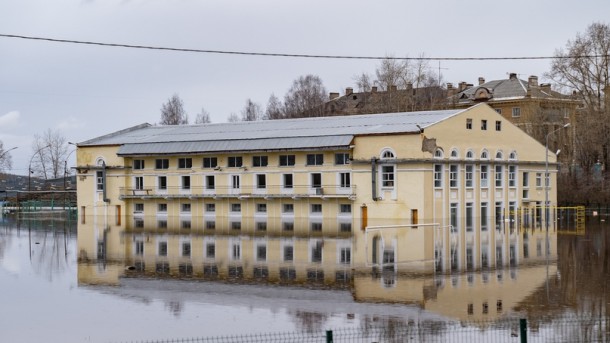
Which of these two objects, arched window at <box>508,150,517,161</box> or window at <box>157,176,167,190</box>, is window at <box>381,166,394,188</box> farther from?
window at <box>157,176,167,190</box>

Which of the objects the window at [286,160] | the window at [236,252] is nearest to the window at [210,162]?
the window at [286,160]

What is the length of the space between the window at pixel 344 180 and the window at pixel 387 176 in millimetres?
2661

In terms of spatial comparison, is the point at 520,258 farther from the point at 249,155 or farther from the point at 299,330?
the point at 249,155

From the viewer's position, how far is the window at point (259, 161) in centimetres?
6706

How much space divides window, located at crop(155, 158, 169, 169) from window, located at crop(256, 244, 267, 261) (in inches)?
1233

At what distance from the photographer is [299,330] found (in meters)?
19.6

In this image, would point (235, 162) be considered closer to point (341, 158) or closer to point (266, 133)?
point (266, 133)

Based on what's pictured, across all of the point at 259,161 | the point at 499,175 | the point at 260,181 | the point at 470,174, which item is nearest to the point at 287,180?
the point at 260,181

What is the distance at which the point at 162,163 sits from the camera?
2852 inches

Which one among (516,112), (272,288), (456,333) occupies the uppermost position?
(516,112)

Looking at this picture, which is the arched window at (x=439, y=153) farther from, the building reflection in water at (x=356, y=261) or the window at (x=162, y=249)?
the window at (x=162, y=249)

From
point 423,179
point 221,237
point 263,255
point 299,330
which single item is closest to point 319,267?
point 263,255

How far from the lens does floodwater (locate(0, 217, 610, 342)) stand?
68.4 ft

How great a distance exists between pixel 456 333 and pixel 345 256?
1758cm
